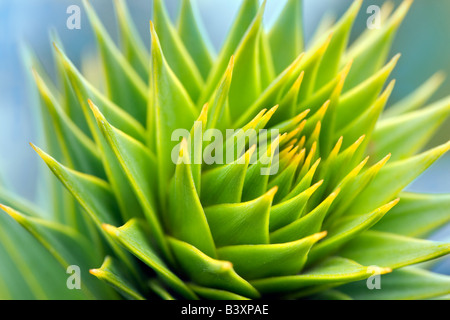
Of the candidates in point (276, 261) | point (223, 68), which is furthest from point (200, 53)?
point (276, 261)

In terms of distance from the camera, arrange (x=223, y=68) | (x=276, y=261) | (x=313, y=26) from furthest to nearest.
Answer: (x=313, y=26)
(x=223, y=68)
(x=276, y=261)

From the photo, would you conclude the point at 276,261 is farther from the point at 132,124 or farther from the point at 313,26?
the point at 313,26

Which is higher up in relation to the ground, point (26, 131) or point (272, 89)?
point (26, 131)

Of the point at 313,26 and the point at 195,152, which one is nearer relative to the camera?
the point at 195,152

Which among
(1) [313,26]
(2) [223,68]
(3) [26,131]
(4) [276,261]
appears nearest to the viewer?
(4) [276,261]

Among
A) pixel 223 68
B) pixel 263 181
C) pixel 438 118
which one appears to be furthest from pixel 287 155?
pixel 438 118
